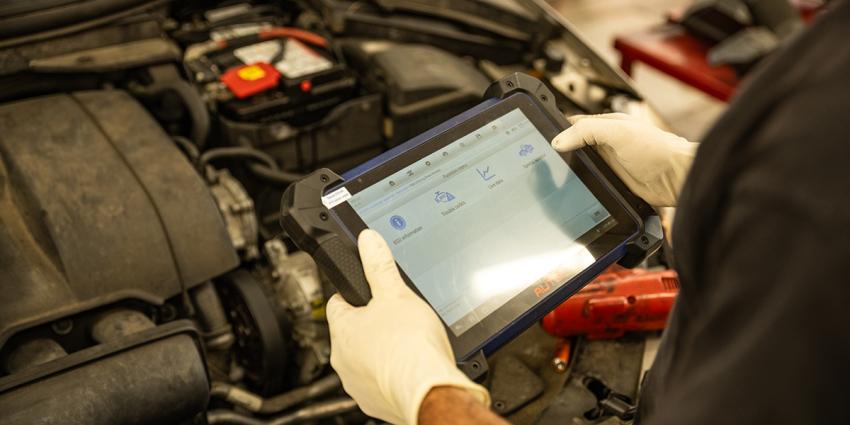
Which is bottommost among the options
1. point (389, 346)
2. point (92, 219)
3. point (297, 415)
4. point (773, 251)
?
point (297, 415)

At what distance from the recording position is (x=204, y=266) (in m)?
1.14

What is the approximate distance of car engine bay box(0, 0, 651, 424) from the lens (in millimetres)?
984

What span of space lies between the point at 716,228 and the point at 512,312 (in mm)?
397

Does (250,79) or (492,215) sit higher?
(250,79)

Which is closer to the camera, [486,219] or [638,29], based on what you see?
[486,219]

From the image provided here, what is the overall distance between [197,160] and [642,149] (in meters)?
0.82

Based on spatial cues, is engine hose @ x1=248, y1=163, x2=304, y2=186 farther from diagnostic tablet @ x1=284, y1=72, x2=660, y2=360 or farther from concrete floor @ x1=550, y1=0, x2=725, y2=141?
concrete floor @ x1=550, y1=0, x2=725, y2=141

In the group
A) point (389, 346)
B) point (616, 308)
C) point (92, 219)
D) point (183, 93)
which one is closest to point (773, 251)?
point (389, 346)

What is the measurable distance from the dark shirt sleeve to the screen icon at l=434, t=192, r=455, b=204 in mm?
455

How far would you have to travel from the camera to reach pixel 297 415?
3.80 ft

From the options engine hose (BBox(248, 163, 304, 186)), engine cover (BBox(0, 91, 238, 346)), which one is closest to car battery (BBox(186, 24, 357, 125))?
engine hose (BBox(248, 163, 304, 186))

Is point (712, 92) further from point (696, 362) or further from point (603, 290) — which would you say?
point (696, 362)

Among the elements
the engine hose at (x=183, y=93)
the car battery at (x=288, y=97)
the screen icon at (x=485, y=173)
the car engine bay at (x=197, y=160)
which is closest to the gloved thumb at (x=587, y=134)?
the screen icon at (x=485, y=173)

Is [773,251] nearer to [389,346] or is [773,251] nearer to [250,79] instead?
[389,346]
